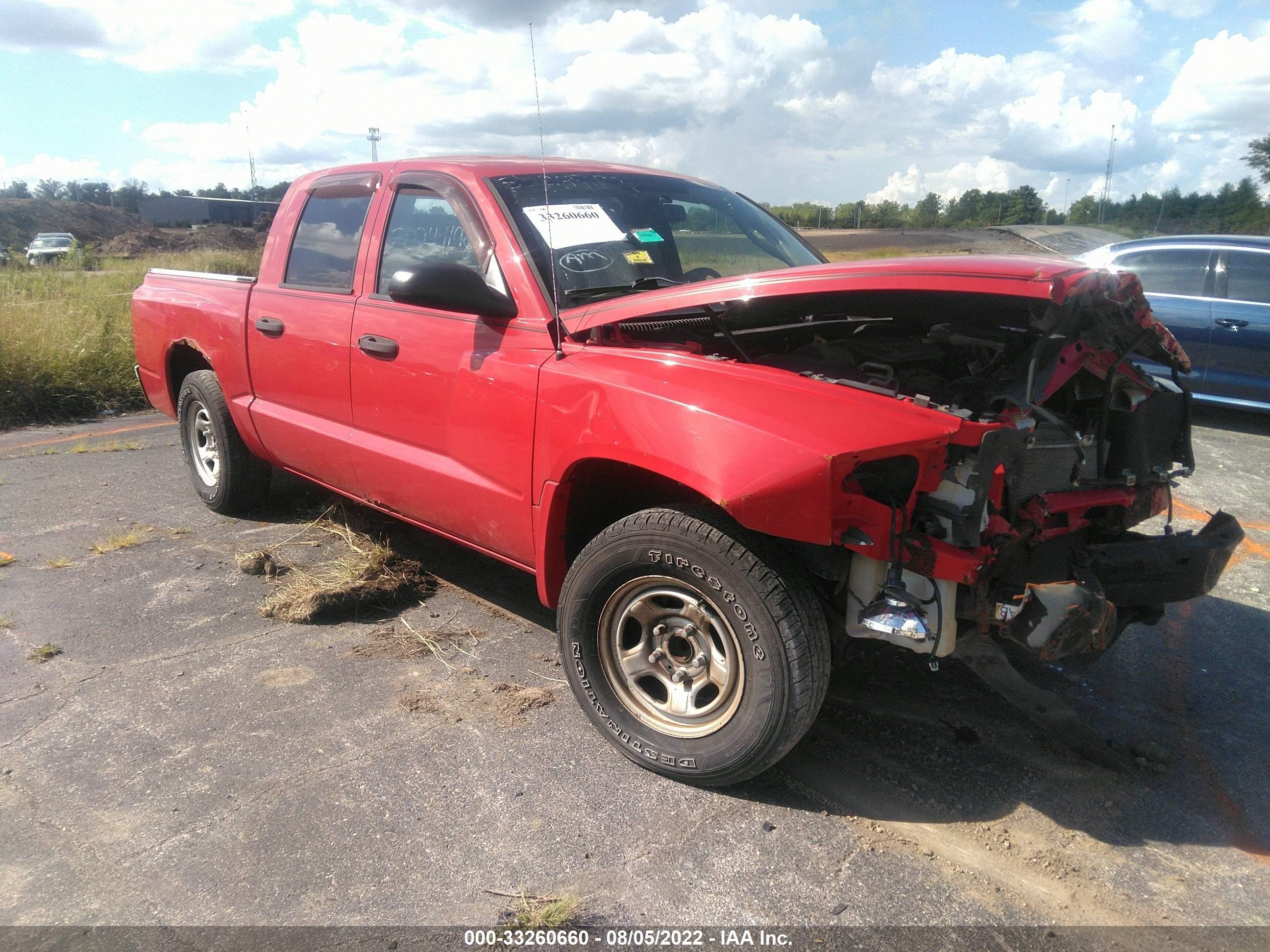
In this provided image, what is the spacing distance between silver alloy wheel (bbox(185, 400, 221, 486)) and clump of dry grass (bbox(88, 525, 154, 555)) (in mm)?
476

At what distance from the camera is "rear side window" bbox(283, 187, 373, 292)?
407 cm

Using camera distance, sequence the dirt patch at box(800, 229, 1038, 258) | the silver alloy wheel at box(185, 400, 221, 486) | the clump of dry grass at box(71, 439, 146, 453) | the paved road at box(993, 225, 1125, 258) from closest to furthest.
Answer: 1. the silver alloy wheel at box(185, 400, 221, 486)
2. the clump of dry grass at box(71, 439, 146, 453)
3. the paved road at box(993, 225, 1125, 258)
4. the dirt patch at box(800, 229, 1038, 258)

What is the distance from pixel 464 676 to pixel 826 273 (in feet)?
6.72

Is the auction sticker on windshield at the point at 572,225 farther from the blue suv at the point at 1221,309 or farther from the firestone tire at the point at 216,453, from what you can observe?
the blue suv at the point at 1221,309

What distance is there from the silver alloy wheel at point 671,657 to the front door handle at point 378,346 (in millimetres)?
1482

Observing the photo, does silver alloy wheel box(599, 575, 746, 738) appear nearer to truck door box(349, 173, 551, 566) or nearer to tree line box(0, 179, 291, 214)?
truck door box(349, 173, 551, 566)

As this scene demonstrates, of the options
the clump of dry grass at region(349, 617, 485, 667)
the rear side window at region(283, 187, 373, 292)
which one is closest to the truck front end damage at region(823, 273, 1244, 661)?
the clump of dry grass at region(349, 617, 485, 667)

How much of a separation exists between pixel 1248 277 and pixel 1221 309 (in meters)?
0.34

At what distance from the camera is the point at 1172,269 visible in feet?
26.8

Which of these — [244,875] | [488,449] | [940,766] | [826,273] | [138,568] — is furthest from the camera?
[138,568]

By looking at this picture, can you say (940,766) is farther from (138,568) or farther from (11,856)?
(138,568)

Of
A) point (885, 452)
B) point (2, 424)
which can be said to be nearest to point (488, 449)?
point (885, 452)

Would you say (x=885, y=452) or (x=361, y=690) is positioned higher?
(x=885, y=452)

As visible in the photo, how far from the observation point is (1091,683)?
3.47 meters
